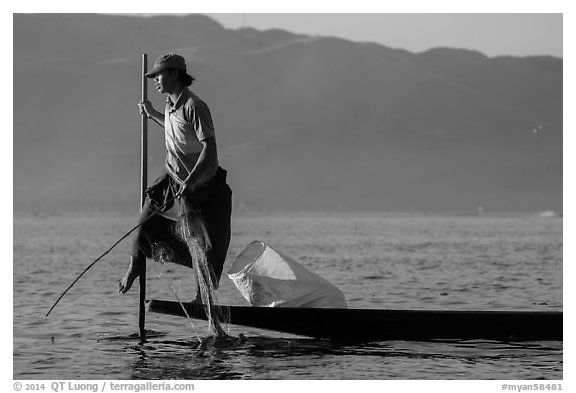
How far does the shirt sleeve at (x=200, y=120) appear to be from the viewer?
11672 millimetres

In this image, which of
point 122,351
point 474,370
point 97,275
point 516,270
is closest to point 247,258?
point 122,351

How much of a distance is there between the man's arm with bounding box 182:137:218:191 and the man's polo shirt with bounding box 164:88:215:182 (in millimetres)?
101

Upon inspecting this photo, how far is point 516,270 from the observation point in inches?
1218

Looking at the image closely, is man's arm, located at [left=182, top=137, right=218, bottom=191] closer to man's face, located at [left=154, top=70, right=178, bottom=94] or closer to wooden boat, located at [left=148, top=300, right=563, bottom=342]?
man's face, located at [left=154, top=70, right=178, bottom=94]

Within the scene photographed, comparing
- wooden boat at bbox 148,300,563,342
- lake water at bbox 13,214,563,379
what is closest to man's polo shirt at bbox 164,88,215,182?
wooden boat at bbox 148,300,563,342

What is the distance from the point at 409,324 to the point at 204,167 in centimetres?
299

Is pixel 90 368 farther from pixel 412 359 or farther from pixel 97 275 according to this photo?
pixel 97 275

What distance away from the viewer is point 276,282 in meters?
13.0

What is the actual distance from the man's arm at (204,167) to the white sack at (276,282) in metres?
1.61

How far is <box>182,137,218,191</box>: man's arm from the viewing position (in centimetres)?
1170

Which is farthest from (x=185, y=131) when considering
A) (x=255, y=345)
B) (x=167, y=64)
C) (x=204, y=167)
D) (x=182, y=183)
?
(x=255, y=345)

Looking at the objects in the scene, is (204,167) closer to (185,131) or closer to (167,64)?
(185,131)
